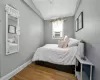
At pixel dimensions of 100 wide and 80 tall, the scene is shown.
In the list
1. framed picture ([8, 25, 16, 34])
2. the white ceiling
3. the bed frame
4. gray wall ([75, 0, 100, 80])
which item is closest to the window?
the white ceiling

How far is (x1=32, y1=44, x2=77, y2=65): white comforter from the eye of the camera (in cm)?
196

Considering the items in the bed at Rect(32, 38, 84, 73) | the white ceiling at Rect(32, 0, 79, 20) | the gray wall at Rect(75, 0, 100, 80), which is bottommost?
the bed at Rect(32, 38, 84, 73)

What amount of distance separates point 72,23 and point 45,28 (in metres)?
1.81

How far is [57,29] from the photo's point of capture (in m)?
4.39

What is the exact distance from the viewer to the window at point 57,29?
4.29 meters

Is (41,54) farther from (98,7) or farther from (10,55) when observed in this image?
(98,7)

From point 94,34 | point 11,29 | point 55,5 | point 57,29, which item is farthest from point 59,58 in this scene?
point 57,29

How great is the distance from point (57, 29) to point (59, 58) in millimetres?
2604

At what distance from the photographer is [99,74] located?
42.1 inches

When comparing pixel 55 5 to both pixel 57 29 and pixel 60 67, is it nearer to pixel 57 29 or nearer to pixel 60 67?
pixel 57 29

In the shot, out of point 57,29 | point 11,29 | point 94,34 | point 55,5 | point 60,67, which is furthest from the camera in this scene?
point 57,29

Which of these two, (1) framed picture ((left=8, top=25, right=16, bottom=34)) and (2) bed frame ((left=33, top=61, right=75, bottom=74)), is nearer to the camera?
(1) framed picture ((left=8, top=25, right=16, bottom=34))

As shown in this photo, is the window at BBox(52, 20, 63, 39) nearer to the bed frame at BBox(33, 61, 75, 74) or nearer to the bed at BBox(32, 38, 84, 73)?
the bed at BBox(32, 38, 84, 73)

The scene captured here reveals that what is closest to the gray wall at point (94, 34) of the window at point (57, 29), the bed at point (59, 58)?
the bed at point (59, 58)
